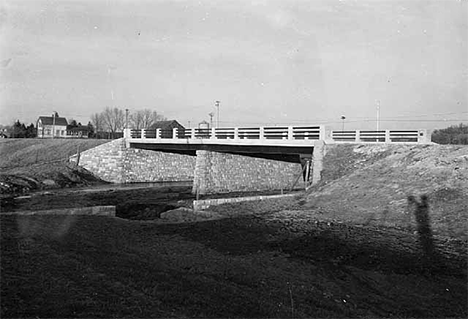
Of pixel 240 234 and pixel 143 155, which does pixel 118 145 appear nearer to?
pixel 143 155

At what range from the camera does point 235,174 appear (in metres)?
37.2

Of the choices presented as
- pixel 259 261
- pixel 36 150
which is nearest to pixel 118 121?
pixel 36 150

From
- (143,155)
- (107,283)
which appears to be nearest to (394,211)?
(107,283)

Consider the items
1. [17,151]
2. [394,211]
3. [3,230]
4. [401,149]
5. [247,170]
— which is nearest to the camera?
[3,230]

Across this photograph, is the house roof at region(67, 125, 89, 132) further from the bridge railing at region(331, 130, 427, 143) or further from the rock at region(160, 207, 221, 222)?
the rock at region(160, 207, 221, 222)

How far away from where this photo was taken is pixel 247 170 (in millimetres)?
37625

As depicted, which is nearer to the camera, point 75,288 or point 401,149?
point 75,288

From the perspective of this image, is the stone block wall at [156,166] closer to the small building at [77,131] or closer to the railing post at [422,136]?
the railing post at [422,136]

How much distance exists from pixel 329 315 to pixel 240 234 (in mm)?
7660

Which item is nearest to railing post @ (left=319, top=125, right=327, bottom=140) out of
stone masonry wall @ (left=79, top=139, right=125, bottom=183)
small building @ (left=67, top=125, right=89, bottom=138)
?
stone masonry wall @ (left=79, top=139, right=125, bottom=183)


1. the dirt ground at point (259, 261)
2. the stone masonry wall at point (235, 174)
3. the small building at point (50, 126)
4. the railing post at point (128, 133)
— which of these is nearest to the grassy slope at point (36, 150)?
the railing post at point (128, 133)

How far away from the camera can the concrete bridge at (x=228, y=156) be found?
101ft

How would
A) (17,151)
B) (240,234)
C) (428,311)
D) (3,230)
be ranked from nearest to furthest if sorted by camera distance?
(428,311)
(3,230)
(240,234)
(17,151)

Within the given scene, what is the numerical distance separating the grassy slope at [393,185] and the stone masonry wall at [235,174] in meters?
9.82
